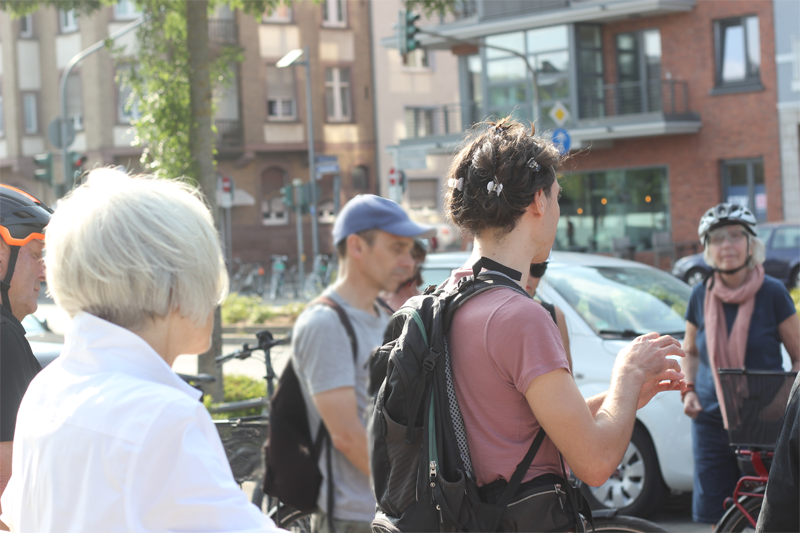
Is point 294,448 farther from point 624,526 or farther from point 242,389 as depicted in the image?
point 242,389

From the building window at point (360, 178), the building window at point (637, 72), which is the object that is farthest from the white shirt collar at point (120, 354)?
the building window at point (360, 178)

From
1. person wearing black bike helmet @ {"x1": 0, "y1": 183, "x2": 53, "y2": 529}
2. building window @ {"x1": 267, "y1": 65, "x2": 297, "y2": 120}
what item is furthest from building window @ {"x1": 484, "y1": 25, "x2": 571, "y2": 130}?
person wearing black bike helmet @ {"x1": 0, "y1": 183, "x2": 53, "y2": 529}

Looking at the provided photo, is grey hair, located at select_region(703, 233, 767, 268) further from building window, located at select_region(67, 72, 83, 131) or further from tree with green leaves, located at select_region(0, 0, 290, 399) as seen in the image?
building window, located at select_region(67, 72, 83, 131)

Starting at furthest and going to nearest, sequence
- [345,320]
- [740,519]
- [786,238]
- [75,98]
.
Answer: [75,98] → [786,238] → [740,519] → [345,320]

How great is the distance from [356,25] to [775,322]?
3664 centimetres

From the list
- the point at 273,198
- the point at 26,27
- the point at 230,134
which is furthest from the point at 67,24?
the point at 273,198

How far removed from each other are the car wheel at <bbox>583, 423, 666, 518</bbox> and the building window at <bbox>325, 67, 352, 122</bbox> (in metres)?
34.1

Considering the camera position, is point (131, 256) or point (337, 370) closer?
point (131, 256)

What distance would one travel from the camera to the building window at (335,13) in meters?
38.3

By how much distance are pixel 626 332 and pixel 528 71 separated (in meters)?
24.3

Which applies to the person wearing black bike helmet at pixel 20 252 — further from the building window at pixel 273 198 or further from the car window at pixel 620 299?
the building window at pixel 273 198

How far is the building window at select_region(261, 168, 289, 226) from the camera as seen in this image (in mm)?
37812

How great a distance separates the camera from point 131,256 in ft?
5.16

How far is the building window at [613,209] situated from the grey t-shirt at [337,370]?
2496cm
